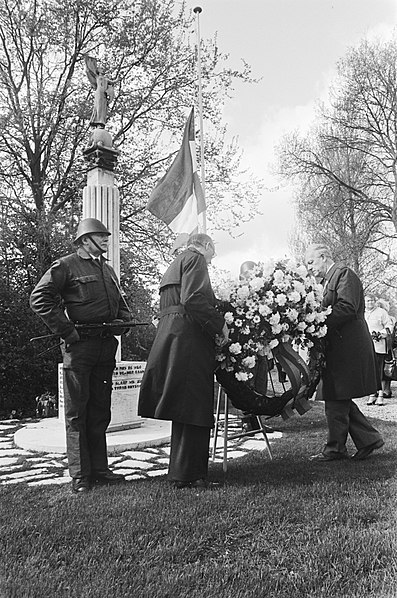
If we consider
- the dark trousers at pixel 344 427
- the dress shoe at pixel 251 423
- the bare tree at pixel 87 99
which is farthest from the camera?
the bare tree at pixel 87 99

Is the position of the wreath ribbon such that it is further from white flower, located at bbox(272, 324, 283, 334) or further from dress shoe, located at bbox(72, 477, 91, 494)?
dress shoe, located at bbox(72, 477, 91, 494)

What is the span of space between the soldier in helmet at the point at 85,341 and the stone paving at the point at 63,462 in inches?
18.7

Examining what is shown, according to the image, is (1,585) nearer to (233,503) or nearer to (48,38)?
(233,503)

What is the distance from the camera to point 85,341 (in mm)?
4895

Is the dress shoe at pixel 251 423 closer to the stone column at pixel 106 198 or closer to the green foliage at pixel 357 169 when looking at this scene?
the stone column at pixel 106 198

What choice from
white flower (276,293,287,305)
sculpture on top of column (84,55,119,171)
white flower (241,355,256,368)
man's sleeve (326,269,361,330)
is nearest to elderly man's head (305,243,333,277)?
man's sleeve (326,269,361,330)

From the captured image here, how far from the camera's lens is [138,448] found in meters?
6.83

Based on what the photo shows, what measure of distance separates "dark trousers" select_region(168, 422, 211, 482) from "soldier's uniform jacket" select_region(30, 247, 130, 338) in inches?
43.8

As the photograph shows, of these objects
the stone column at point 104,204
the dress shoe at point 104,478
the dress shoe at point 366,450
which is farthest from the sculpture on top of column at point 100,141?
the dress shoe at point 366,450

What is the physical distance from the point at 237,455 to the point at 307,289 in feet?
6.83

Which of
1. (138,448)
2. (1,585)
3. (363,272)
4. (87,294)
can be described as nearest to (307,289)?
(87,294)

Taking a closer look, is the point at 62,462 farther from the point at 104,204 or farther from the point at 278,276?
the point at 104,204

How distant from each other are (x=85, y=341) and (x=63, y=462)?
1860 mm

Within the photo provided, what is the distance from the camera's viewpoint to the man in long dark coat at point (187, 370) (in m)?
4.71
